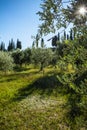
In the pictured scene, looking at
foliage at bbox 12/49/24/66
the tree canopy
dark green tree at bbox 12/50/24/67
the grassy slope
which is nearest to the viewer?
the tree canopy

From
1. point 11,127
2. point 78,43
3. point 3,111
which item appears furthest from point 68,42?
point 3,111

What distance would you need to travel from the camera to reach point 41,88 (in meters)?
49.0

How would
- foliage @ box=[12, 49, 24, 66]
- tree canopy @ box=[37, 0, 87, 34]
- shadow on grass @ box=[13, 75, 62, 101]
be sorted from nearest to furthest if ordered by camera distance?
tree canopy @ box=[37, 0, 87, 34] → shadow on grass @ box=[13, 75, 62, 101] → foliage @ box=[12, 49, 24, 66]

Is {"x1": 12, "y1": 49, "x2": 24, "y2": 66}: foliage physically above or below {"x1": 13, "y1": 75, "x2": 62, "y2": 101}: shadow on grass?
above

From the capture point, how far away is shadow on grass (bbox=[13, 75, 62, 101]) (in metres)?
44.6

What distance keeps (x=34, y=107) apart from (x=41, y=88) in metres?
12.0

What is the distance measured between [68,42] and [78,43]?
254 millimetres

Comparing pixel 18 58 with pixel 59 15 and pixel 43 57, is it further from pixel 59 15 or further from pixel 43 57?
pixel 59 15

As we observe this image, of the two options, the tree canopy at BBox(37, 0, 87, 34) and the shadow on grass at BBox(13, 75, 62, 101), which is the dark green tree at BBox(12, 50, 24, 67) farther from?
the tree canopy at BBox(37, 0, 87, 34)

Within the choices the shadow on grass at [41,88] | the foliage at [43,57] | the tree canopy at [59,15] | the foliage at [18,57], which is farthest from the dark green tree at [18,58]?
the tree canopy at [59,15]

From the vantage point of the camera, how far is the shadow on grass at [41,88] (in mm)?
44588

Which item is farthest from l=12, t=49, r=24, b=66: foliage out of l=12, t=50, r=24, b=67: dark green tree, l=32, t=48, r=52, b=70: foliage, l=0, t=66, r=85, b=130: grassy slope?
l=0, t=66, r=85, b=130: grassy slope

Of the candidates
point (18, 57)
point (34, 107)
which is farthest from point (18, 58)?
point (34, 107)

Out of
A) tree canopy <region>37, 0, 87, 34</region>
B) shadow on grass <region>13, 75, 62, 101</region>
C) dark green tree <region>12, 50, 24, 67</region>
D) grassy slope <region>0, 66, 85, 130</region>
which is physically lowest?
grassy slope <region>0, 66, 85, 130</region>
